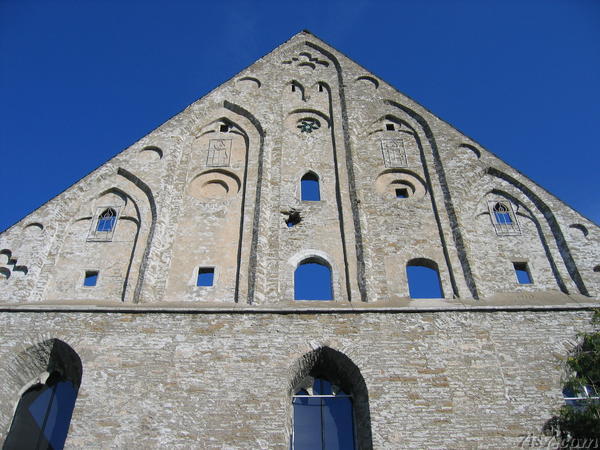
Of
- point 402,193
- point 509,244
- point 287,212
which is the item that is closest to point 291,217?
point 287,212

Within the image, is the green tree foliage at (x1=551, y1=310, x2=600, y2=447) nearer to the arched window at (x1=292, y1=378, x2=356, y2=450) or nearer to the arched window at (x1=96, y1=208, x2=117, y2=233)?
the arched window at (x1=292, y1=378, x2=356, y2=450)

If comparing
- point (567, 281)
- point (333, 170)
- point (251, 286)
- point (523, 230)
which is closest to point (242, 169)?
point (333, 170)

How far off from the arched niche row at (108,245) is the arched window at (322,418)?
314 cm

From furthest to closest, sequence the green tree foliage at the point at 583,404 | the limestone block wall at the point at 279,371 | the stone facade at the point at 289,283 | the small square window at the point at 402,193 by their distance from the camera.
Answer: the small square window at the point at 402,193 < the stone facade at the point at 289,283 < the limestone block wall at the point at 279,371 < the green tree foliage at the point at 583,404

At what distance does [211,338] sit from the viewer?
8.34m

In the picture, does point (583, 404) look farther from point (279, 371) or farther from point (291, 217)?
point (291, 217)

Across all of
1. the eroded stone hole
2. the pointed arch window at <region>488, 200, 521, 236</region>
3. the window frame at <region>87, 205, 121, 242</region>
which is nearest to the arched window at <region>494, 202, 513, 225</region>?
the pointed arch window at <region>488, 200, 521, 236</region>

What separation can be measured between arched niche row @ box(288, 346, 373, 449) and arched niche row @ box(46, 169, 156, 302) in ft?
9.76

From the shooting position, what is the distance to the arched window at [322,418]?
7742 millimetres

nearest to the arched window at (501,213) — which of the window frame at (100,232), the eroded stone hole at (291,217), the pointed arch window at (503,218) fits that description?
the pointed arch window at (503,218)

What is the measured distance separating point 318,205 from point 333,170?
1039 mm

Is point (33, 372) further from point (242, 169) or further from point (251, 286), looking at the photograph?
point (242, 169)

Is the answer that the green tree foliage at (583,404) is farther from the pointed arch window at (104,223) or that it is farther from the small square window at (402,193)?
the pointed arch window at (104,223)

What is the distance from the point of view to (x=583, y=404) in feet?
24.7
